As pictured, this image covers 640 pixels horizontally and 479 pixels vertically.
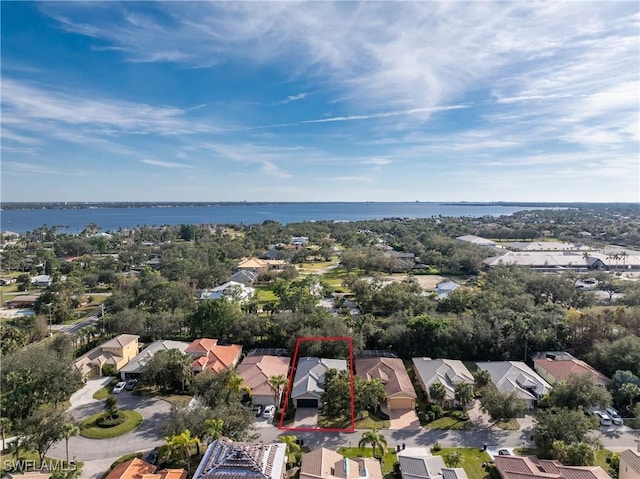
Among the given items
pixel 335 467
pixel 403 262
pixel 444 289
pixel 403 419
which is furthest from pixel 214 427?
pixel 403 262

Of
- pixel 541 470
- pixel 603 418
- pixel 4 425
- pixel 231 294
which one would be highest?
pixel 231 294

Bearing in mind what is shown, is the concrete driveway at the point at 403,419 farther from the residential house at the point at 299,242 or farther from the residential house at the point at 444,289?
the residential house at the point at 299,242

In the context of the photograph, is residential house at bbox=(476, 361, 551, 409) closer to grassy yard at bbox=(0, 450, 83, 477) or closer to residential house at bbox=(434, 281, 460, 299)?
residential house at bbox=(434, 281, 460, 299)

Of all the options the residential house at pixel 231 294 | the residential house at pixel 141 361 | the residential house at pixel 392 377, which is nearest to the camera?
the residential house at pixel 392 377

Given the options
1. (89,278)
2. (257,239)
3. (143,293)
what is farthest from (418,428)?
(257,239)

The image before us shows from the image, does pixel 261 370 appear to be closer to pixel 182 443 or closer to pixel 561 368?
pixel 182 443

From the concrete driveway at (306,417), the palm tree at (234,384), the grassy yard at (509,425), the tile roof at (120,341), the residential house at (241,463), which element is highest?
the residential house at (241,463)

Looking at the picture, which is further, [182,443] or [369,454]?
[369,454]

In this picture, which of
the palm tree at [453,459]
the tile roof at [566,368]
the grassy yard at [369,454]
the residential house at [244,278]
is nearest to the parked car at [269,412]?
the grassy yard at [369,454]
